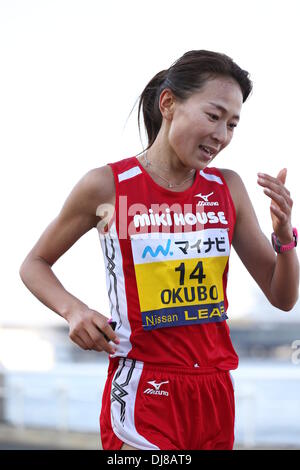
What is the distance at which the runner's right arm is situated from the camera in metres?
3.09

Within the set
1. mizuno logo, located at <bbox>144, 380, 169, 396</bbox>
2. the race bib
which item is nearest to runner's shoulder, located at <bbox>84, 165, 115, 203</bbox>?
the race bib

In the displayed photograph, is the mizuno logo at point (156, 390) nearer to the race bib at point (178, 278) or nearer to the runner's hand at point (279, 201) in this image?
the race bib at point (178, 278)

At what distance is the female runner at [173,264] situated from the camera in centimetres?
299

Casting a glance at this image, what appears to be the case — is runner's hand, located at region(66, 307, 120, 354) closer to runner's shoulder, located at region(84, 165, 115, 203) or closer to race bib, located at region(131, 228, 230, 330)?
race bib, located at region(131, 228, 230, 330)

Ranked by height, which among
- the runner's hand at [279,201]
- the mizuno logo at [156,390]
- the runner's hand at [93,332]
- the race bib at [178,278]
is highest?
the runner's hand at [279,201]

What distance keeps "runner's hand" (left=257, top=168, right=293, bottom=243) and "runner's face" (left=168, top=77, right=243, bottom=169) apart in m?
0.21

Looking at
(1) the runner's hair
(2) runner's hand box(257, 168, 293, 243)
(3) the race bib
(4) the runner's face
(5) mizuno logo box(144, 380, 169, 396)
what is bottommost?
(5) mizuno logo box(144, 380, 169, 396)

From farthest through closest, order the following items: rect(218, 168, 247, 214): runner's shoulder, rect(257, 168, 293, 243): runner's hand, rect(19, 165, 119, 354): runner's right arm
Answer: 1. rect(218, 168, 247, 214): runner's shoulder
2. rect(19, 165, 119, 354): runner's right arm
3. rect(257, 168, 293, 243): runner's hand

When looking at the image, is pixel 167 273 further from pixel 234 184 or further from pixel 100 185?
pixel 234 184

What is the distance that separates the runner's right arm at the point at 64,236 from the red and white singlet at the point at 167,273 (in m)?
0.07

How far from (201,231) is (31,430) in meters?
11.7

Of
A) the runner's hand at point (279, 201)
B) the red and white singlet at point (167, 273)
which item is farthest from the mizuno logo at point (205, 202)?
the runner's hand at point (279, 201)

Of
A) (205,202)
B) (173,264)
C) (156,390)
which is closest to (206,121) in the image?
(205,202)
